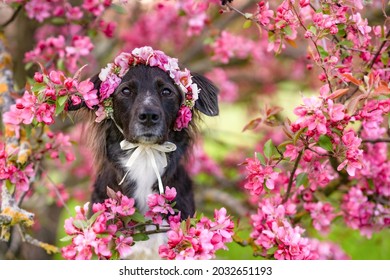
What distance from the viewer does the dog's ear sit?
3.24m

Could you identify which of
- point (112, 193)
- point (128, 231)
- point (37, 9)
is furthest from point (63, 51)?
point (128, 231)

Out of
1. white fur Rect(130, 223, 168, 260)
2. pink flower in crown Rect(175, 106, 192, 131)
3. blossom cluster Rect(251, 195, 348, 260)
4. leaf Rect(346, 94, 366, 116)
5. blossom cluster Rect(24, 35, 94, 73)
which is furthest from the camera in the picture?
blossom cluster Rect(24, 35, 94, 73)

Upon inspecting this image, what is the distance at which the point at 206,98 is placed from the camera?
3.27m

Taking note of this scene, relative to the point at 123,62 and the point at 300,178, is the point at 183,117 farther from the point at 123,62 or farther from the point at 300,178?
the point at 300,178

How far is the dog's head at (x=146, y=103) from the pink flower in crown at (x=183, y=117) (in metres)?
0.02

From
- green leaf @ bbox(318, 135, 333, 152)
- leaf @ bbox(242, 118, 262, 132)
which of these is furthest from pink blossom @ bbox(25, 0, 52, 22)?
green leaf @ bbox(318, 135, 333, 152)

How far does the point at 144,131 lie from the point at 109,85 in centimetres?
34

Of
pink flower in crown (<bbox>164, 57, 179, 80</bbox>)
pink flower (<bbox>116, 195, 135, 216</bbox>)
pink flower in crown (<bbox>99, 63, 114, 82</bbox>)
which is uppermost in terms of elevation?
pink flower in crown (<bbox>164, 57, 179, 80</bbox>)

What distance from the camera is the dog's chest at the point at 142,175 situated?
321 centimetres

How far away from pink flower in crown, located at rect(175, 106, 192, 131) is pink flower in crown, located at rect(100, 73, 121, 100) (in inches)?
14.7

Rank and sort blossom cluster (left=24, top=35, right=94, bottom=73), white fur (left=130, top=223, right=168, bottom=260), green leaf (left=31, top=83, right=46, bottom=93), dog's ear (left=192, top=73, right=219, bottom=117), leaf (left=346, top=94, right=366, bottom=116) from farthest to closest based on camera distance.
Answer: blossom cluster (left=24, top=35, right=94, bottom=73)
white fur (left=130, top=223, right=168, bottom=260)
dog's ear (left=192, top=73, right=219, bottom=117)
green leaf (left=31, top=83, right=46, bottom=93)
leaf (left=346, top=94, right=366, bottom=116)

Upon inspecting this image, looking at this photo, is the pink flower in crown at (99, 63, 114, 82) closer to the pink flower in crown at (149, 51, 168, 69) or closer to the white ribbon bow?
the pink flower in crown at (149, 51, 168, 69)

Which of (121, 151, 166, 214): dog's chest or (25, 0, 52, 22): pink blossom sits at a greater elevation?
(25, 0, 52, 22): pink blossom
